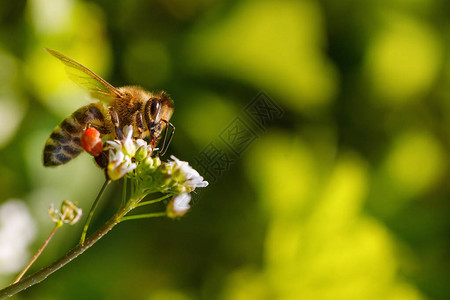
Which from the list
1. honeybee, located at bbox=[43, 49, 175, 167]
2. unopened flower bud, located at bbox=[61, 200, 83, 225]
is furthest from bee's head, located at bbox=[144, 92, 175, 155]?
unopened flower bud, located at bbox=[61, 200, 83, 225]

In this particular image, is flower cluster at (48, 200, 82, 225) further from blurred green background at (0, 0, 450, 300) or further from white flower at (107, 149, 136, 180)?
blurred green background at (0, 0, 450, 300)

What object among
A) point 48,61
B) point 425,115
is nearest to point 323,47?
point 425,115

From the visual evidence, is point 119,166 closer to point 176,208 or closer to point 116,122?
point 176,208

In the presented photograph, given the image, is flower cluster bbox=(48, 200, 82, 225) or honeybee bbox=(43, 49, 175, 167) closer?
flower cluster bbox=(48, 200, 82, 225)

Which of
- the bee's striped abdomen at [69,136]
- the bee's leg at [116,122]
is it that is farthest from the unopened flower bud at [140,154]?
the bee's striped abdomen at [69,136]

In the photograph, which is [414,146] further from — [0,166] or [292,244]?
[0,166]
